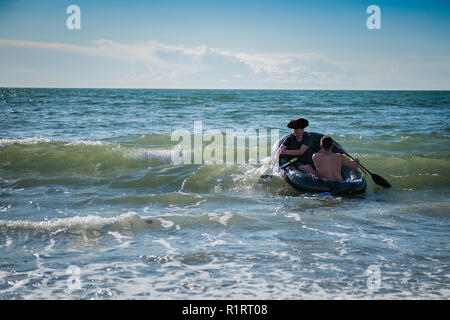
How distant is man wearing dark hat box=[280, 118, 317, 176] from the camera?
8.59 meters

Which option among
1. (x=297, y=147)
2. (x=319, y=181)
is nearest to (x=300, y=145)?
(x=297, y=147)

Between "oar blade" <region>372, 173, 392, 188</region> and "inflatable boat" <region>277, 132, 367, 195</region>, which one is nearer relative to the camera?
"inflatable boat" <region>277, 132, 367, 195</region>

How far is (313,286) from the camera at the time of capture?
368cm

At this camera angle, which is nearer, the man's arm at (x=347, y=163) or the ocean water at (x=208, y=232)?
the ocean water at (x=208, y=232)

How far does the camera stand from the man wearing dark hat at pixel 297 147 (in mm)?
8594

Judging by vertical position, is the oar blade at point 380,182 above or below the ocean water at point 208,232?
above

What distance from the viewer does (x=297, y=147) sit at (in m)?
8.90

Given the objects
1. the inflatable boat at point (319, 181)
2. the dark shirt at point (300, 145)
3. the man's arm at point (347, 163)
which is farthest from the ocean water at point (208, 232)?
the man's arm at point (347, 163)

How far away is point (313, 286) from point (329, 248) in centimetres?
106

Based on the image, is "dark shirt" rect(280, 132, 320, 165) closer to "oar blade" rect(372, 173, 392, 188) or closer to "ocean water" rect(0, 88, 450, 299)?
"ocean water" rect(0, 88, 450, 299)

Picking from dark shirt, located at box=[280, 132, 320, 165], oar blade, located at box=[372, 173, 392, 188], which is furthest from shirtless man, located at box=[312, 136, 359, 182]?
oar blade, located at box=[372, 173, 392, 188]

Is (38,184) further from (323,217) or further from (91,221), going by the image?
(323,217)

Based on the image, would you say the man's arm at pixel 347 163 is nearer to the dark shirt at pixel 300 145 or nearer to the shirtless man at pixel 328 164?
the shirtless man at pixel 328 164
